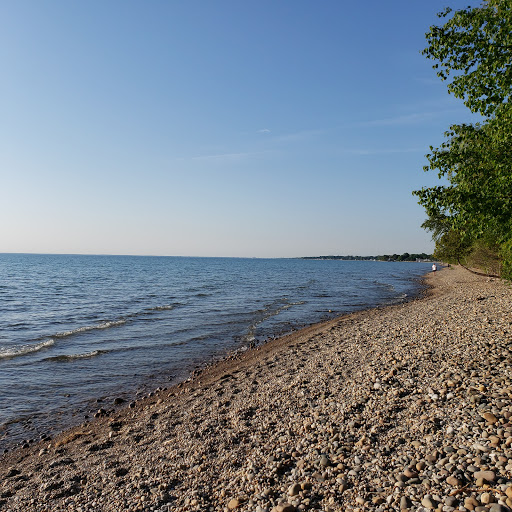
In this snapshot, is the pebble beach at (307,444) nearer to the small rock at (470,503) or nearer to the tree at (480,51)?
the small rock at (470,503)

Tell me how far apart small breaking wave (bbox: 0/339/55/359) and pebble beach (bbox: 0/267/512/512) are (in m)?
8.84

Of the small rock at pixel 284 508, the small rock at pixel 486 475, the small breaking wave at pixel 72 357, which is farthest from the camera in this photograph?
the small breaking wave at pixel 72 357

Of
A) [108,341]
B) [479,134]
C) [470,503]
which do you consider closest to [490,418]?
[470,503]

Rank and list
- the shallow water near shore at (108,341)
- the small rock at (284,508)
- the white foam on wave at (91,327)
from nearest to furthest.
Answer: the small rock at (284,508), the shallow water near shore at (108,341), the white foam on wave at (91,327)

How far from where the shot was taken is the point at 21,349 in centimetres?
1861

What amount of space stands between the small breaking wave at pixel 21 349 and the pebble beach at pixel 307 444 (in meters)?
8.84

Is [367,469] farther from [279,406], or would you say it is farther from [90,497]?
[90,497]

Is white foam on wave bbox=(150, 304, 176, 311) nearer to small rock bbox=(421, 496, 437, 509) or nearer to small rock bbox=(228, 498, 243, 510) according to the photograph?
small rock bbox=(228, 498, 243, 510)

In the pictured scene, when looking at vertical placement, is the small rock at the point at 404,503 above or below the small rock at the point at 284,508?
above

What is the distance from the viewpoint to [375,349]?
1442cm

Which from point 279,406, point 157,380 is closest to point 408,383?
point 279,406

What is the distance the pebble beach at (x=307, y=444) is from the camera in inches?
216

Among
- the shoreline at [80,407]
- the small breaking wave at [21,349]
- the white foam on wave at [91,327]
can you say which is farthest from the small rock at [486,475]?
the white foam on wave at [91,327]

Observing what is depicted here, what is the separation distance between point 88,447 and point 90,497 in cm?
276
